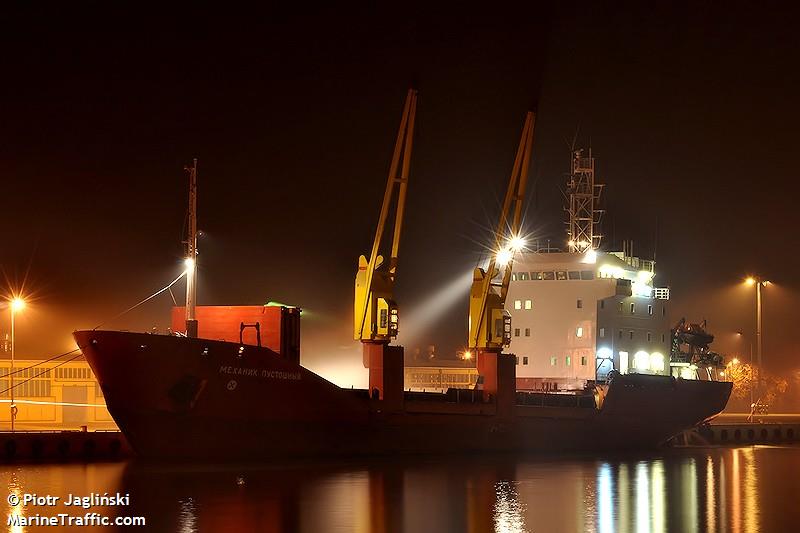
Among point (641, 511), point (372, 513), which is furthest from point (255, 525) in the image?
point (641, 511)

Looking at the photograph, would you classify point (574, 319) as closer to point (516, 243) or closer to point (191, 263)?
point (516, 243)

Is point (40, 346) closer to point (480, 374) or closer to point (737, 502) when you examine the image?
point (480, 374)

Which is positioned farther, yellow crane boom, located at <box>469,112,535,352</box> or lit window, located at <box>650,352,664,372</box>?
lit window, located at <box>650,352,664,372</box>

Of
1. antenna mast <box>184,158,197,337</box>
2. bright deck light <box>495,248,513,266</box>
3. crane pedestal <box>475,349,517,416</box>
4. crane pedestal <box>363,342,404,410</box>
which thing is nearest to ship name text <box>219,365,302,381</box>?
antenna mast <box>184,158,197,337</box>

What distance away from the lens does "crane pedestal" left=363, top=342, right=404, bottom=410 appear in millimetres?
38750

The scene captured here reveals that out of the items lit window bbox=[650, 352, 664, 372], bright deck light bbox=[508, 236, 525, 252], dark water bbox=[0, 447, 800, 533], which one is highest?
bright deck light bbox=[508, 236, 525, 252]

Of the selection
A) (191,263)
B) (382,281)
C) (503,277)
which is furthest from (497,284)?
(191,263)

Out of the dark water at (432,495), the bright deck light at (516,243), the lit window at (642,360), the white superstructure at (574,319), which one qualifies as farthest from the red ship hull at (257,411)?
the lit window at (642,360)

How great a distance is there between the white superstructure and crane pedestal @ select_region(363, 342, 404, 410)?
1131cm

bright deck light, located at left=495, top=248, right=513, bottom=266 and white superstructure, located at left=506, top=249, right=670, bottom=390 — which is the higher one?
bright deck light, located at left=495, top=248, right=513, bottom=266

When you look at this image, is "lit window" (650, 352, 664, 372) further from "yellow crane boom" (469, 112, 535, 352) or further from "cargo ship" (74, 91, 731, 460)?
"yellow crane boom" (469, 112, 535, 352)

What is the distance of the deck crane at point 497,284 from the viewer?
4366 centimetres

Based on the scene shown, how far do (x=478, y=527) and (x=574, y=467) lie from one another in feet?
47.9

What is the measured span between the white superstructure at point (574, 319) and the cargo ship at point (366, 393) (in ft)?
0.78
